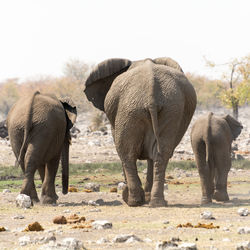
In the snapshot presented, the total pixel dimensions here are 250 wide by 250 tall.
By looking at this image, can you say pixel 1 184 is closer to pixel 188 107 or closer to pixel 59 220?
pixel 188 107

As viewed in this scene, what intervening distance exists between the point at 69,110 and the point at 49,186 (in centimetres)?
148

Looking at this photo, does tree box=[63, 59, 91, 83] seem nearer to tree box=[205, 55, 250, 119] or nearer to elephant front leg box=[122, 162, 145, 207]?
tree box=[205, 55, 250, 119]

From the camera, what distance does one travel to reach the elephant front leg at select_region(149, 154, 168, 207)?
9.86m

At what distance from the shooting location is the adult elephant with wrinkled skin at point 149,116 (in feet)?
32.0

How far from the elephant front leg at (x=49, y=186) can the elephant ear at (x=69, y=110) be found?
2.44ft

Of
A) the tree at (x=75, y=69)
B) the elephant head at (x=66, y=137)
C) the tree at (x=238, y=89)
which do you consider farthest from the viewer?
the tree at (x=75, y=69)

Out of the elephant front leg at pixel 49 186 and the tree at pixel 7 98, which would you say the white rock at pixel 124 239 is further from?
the tree at pixel 7 98

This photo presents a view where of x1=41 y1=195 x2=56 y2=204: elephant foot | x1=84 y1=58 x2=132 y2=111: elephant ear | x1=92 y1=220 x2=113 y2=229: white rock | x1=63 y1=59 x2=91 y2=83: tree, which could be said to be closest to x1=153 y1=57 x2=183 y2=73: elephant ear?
x1=84 y1=58 x2=132 y2=111: elephant ear

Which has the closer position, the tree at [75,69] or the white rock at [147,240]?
the white rock at [147,240]

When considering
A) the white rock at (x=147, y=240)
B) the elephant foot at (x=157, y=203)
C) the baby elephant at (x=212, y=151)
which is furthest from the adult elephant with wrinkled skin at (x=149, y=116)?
the white rock at (x=147, y=240)

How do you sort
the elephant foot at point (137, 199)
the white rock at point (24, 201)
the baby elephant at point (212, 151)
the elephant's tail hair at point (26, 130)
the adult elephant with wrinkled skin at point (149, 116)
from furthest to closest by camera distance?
the baby elephant at point (212, 151) < the elephant's tail hair at point (26, 130) < the elephant foot at point (137, 199) < the white rock at point (24, 201) < the adult elephant with wrinkled skin at point (149, 116)

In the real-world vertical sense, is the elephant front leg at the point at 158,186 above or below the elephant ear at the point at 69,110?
below

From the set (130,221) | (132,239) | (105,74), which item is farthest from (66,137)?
(132,239)

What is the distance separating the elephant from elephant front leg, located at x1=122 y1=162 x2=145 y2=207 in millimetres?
1373
